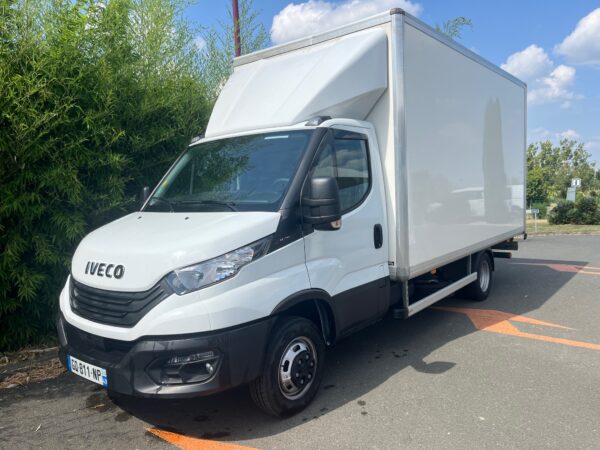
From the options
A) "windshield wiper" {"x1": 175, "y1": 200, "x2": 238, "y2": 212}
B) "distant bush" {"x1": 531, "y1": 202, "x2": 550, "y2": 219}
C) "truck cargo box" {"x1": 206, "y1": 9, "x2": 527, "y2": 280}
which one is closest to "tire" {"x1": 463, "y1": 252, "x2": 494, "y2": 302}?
"truck cargo box" {"x1": 206, "y1": 9, "x2": 527, "y2": 280}

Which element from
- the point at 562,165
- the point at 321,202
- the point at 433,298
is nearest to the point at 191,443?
the point at 321,202

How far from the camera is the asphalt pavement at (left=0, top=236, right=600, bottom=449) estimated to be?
3.41 meters

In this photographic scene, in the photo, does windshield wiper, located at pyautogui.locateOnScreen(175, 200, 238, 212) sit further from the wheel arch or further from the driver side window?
the wheel arch

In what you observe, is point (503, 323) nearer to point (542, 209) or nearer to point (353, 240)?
point (353, 240)

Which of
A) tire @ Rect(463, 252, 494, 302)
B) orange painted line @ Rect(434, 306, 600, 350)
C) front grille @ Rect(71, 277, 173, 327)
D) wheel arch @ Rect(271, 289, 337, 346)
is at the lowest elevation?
orange painted line @ Rect(434, 306, 600, 350)

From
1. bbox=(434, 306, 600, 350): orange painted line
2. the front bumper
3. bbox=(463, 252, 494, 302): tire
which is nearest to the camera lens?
the front bumper

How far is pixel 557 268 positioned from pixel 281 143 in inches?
332

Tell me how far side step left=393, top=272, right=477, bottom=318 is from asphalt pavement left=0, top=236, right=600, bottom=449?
17.9 inches

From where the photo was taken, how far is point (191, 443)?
3.40 m

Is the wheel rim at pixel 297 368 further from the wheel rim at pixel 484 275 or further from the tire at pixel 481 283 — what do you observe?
the wheel rim at pixel 484 275

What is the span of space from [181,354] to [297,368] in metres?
1.04

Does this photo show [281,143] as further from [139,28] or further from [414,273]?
[139,28]

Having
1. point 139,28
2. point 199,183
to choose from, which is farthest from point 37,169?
point 139,28

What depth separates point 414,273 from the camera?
15.6 feet
